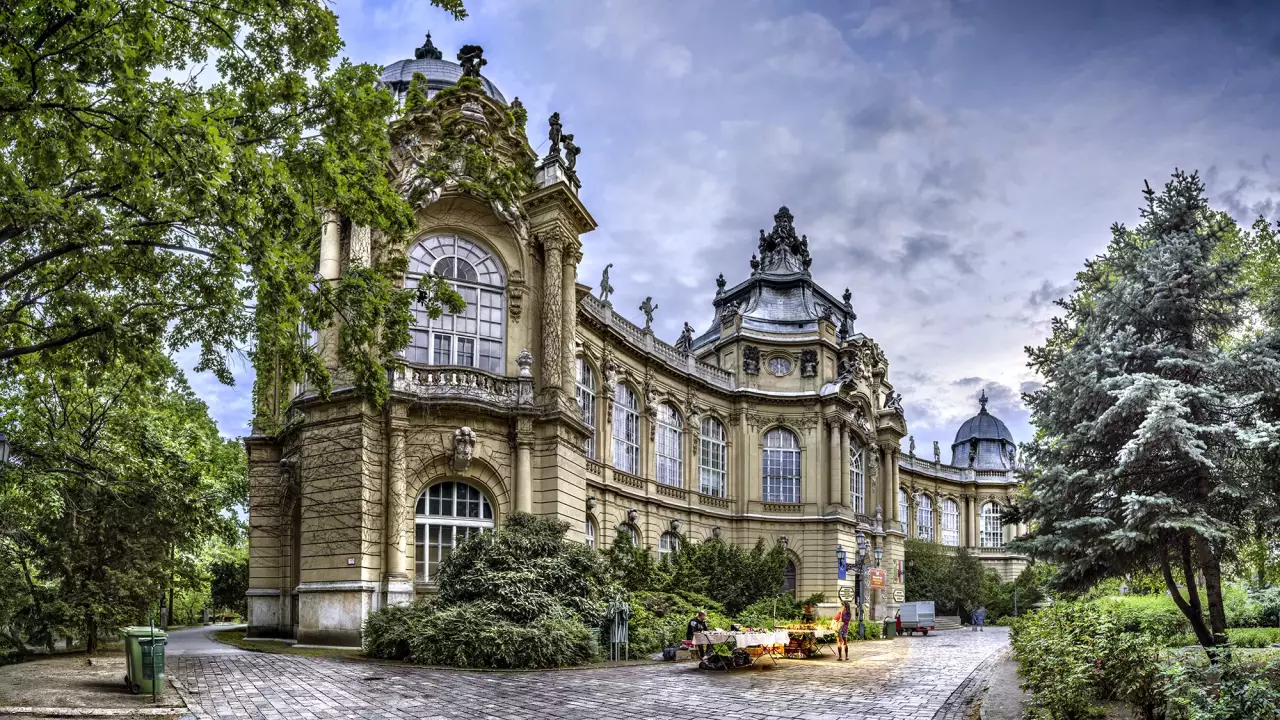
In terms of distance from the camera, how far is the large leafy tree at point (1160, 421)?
14.9 meters

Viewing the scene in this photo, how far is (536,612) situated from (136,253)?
34.3 feet

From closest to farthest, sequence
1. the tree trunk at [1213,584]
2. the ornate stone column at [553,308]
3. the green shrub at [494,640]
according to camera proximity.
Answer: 1. the tree trunk at [1213,584]
2. the green shrub at [494,640]
3. the ornate stone column at [553,308]

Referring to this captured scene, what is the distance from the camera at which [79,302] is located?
12547 millimetres

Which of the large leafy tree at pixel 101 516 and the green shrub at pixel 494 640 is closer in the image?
the green shrub at pixel 494 640

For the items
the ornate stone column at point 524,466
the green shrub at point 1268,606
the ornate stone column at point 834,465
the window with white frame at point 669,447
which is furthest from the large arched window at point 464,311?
the ornate stone column at point 834,465

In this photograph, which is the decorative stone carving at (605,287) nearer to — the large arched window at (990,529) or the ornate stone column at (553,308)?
the ornate stone column at (553,308)

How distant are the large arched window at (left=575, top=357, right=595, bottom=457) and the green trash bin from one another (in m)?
21.0

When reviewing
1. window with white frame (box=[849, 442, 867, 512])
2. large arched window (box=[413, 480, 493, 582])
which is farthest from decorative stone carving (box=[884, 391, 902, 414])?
large arched window (box=[413, 480, 493, 582])

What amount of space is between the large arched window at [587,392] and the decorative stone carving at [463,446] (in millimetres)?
9596

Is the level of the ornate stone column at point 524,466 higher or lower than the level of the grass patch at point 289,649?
higher


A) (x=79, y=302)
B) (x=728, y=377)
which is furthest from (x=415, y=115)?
(x=728, y=377)

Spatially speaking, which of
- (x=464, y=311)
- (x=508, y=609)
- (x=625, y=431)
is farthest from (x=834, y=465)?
(x=508, y=609)

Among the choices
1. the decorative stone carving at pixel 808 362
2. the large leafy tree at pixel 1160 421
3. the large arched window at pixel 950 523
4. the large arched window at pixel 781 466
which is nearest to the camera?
the large leafy tree at pixel 1160 421

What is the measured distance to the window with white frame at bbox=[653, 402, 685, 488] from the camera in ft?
135
